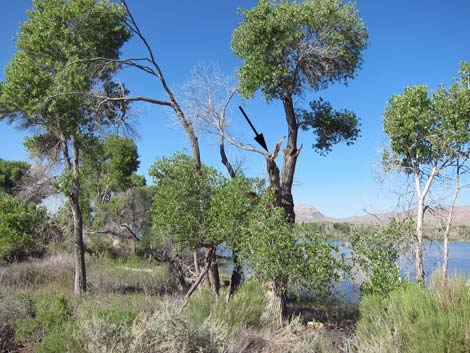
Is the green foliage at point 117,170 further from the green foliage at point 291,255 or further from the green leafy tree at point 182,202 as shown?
the green foliage at point 291,255

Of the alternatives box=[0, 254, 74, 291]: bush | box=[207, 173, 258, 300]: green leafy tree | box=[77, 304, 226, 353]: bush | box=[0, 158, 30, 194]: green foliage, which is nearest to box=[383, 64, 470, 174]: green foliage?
box=[207, 173, 258, 300]: green leafy tree

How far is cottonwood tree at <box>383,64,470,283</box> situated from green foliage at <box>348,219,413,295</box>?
4.56 feet

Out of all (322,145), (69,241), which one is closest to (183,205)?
(322,145)

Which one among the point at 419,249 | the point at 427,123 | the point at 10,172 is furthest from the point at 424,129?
the point at 10,172

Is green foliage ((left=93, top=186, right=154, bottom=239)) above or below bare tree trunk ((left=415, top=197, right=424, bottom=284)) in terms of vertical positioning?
above

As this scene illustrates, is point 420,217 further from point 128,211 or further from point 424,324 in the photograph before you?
point 128,211

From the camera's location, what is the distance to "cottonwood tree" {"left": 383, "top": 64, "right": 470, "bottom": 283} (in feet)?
33.0

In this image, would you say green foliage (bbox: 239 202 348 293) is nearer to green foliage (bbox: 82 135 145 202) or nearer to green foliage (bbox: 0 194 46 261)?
green foliage (bbox: 0 194 46 261)

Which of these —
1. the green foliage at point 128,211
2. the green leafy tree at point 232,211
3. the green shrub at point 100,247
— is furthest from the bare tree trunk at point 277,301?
the green shrub at point 100,247

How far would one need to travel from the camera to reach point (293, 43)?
1071cm

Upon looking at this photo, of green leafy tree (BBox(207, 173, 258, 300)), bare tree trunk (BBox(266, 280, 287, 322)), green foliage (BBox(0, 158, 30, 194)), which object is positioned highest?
green foliage (BBox(0, 158, 30, 194))

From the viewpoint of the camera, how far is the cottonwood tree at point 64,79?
10828 mm

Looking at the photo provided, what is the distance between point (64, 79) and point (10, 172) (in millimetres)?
21645

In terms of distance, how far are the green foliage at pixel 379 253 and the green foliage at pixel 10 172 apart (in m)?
25.8
